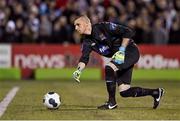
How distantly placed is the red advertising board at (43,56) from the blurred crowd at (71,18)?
12.5 inches

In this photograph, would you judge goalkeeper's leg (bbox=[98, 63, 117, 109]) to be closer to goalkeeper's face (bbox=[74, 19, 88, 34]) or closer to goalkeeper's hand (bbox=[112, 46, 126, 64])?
goalkeeper's hand (bbox=[112, 46, 126, 64])

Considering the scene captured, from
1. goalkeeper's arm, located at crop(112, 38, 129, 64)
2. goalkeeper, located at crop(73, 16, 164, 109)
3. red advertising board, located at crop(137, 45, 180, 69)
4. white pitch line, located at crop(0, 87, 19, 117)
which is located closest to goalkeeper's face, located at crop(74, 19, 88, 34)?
goalkeeper, located at crop(73, 16, 164, 109)

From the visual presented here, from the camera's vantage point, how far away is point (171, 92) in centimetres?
1716

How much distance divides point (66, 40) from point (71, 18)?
2.96ft

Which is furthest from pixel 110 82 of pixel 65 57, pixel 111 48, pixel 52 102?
pixel 65 57

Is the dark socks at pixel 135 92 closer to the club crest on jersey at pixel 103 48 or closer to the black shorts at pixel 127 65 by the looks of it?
the black shorts at pixel 127 65

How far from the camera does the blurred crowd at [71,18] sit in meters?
23.2

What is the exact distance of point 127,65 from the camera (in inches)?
473

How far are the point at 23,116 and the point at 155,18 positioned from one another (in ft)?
44.9

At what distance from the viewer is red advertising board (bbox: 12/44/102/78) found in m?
23.5

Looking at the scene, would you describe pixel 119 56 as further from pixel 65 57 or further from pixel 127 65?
pixel 65 57

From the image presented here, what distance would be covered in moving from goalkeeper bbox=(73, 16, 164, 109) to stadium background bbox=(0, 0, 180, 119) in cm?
1100

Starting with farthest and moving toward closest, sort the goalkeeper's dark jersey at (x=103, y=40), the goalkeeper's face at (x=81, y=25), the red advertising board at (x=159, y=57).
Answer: the red advertising board at (x=159, y=57) → the goalkeeper's dark jersey at (x=103, y=40) → the goalkeeper's face at (x=81, y=25)

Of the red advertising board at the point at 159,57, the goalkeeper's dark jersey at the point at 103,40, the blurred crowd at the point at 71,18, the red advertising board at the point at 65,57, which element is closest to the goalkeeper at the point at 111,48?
the goalkeeper's dark jersey at the point at 103,40
